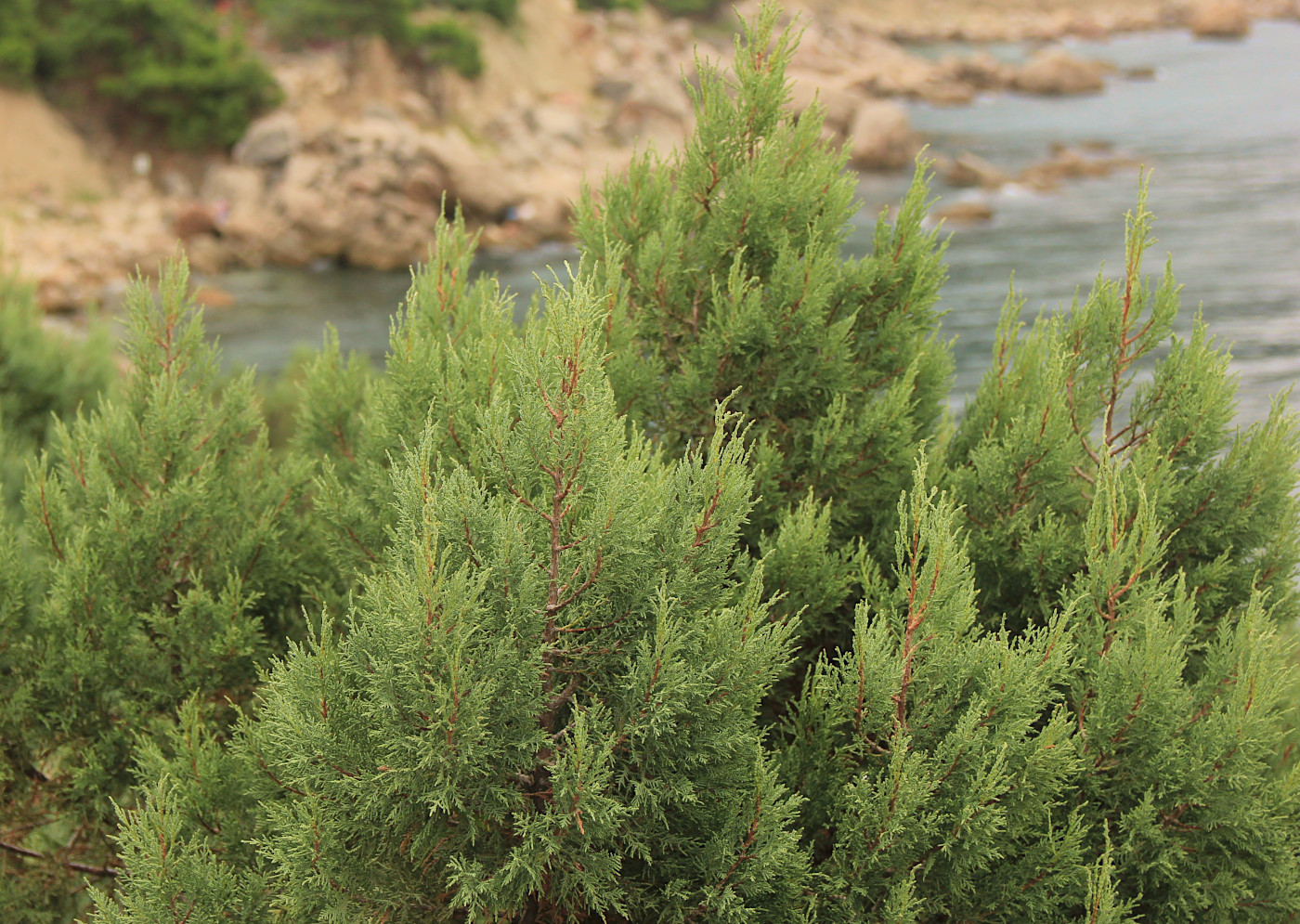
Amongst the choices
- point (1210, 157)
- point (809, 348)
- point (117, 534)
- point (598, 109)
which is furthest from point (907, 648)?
point (598, 109)

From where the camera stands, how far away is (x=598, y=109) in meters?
49.9

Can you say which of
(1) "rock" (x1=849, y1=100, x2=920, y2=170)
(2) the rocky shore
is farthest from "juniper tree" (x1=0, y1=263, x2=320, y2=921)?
(1) "rock" (x1=849, y1=100, x2=920, y2=170)

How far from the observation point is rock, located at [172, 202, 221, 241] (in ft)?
108

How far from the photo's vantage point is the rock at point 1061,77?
54688mm

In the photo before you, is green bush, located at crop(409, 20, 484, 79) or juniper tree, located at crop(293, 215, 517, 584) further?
green bush, located at crop(409, 20, 484, 79)

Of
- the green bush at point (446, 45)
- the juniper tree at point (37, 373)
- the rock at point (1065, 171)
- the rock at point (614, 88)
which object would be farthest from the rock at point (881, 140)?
the juniper tree at point (37, 373)

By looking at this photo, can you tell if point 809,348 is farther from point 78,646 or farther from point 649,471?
point 78,646

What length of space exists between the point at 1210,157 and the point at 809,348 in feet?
103

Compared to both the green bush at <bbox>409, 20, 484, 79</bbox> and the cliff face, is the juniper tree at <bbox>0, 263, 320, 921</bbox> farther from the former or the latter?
the green bush at <bbox>409, 20, 484, 79</bbox>

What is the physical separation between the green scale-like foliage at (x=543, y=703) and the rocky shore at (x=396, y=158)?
74.1 ft

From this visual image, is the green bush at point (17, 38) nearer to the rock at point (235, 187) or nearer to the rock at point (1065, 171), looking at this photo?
the rock at point (235, 187)

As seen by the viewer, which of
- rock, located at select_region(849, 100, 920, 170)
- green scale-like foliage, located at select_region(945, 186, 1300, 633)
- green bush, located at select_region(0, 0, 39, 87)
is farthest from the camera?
rock, located at select_region(849, 100, 920, 170)

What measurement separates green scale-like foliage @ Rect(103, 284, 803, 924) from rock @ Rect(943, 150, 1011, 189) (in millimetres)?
33936

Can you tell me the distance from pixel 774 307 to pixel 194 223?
31381 millimetres
